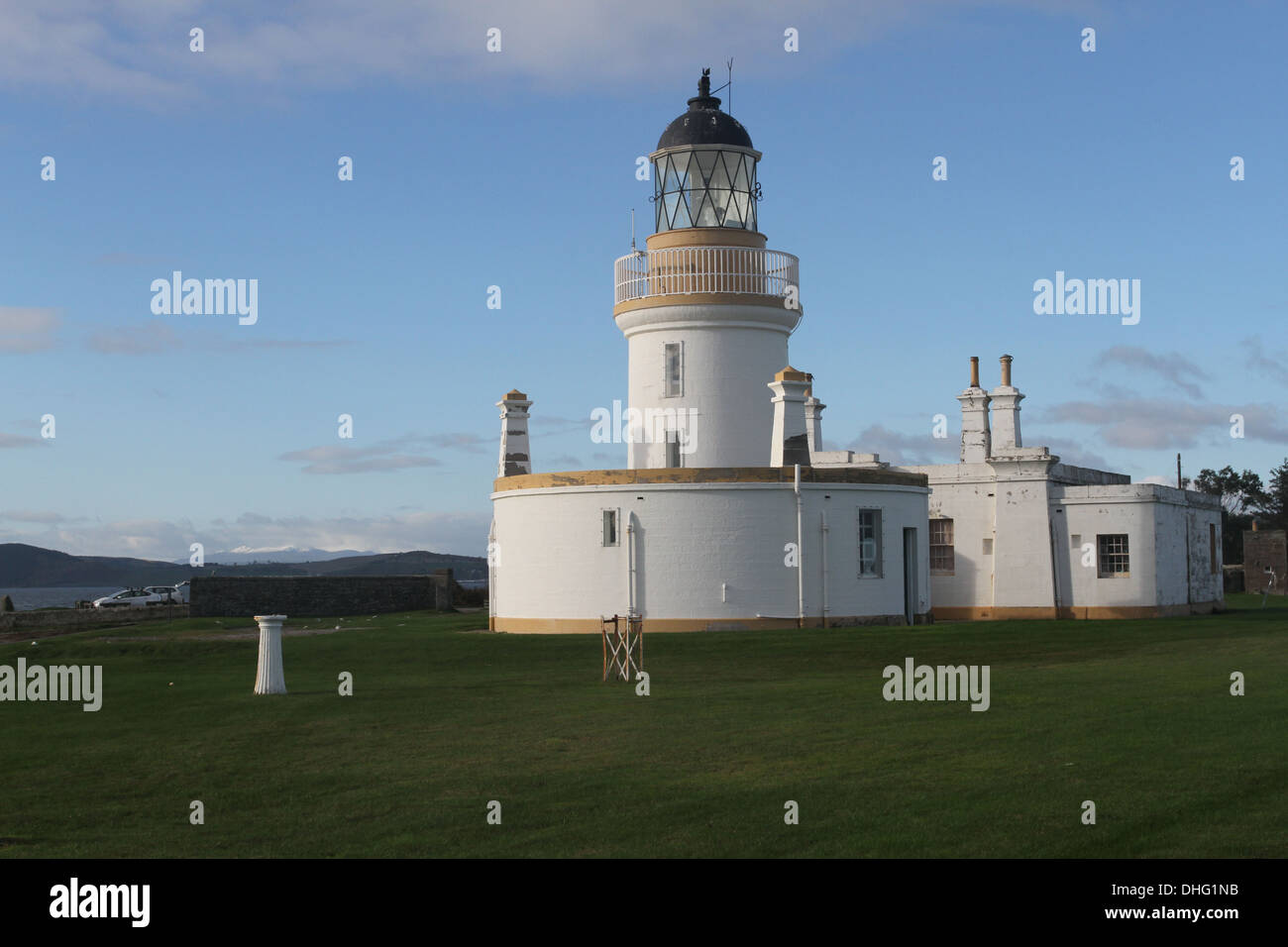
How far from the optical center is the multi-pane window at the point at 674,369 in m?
33.3

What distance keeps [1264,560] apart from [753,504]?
1445 inches

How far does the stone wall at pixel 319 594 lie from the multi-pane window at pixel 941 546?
700 inches

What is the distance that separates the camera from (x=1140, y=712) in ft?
47.0

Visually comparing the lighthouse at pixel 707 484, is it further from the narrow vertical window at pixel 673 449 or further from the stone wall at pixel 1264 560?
the stone wall at pixel 1264 560

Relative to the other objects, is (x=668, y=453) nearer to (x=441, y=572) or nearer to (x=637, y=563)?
(x=637, y=563)

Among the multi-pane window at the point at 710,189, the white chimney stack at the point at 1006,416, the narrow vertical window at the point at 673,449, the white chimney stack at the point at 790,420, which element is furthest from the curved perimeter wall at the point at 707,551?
the multi-pane window at the point at 710,189

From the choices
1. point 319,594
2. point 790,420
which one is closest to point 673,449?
point 790,420

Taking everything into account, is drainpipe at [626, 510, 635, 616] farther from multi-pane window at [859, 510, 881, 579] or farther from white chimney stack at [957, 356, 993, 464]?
white chimney stack at [957, 356, 993, 464]

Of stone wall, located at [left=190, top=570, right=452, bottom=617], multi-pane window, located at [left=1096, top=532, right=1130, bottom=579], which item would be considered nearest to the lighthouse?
multi-pane window, located at [left=1096, top=532, right=1130, bottom=579]

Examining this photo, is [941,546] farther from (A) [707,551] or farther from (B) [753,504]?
(A) [707,551]

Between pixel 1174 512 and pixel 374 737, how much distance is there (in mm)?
27764

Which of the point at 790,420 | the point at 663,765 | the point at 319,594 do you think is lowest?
the point at 663,765

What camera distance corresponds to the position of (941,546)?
1399 inches
